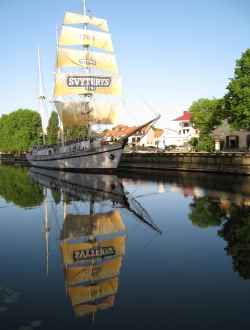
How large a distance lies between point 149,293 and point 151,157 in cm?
4260

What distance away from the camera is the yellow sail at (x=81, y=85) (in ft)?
178

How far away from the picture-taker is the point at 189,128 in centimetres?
9125

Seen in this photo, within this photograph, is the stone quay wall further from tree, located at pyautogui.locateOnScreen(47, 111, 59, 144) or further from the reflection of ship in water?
tree, located at pyautogui.locateOnScreen(47, 111, 59, 144)

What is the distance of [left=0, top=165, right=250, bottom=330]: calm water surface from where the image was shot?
6727mm

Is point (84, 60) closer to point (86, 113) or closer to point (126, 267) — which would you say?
point (86, 113)

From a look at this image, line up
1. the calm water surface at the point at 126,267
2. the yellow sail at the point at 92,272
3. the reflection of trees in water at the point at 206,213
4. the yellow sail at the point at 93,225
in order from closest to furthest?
the calm water surface at the point at 126,267
the yellow sail at the point at 92,272
the yellow sail at the point at 93,225
the reflection of trees in water at the point at 206,213

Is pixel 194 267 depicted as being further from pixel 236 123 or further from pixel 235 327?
pixel 236 123

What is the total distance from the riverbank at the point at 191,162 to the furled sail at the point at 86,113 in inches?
271

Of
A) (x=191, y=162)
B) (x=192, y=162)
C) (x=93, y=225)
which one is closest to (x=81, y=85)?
(x=191, y=162)

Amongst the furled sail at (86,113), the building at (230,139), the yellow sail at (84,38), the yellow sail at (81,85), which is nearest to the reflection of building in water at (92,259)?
the furled sail at (86,113)

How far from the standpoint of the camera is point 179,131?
93750mm

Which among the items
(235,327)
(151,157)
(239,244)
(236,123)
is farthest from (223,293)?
(151,157)

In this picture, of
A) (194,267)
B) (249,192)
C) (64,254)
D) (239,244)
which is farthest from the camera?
(249,192)

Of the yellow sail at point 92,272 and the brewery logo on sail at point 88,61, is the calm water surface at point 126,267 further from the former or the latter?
the brewery logo on sail at point 88,61
